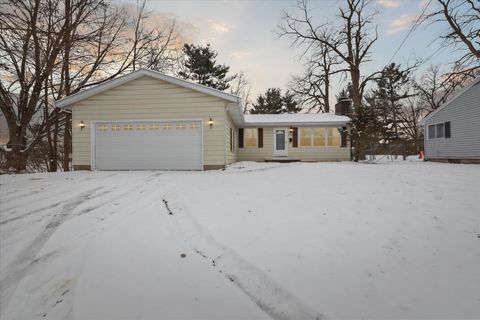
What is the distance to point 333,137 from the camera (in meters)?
15.8

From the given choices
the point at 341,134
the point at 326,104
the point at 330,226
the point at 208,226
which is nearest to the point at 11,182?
the point at 208,226

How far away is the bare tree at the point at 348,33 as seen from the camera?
63.3ft

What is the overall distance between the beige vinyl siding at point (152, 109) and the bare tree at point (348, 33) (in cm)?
1363

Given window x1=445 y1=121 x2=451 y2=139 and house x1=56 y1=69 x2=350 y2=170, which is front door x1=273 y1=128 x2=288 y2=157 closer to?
house x1=56 y1=69 x2=350 y2=170

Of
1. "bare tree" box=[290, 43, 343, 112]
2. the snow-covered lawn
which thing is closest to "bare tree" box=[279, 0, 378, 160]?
"bare tree" box=[290, 43, 343, 112]

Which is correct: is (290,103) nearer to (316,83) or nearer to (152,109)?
(316,83)

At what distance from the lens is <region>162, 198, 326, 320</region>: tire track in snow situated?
1.90m

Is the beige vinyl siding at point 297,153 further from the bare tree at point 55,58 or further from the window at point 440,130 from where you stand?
the bare tree at point 55,58

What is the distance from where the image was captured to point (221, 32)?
12.4 metres

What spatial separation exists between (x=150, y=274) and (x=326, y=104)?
24.3m

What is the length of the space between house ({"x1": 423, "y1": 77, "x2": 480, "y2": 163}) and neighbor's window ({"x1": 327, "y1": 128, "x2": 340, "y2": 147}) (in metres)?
5.30

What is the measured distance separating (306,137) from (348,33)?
33.3 feet

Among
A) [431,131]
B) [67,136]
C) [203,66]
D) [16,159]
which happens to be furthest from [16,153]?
[431,131]

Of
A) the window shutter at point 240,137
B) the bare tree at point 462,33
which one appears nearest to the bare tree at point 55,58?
the window shutter at point 240,137
